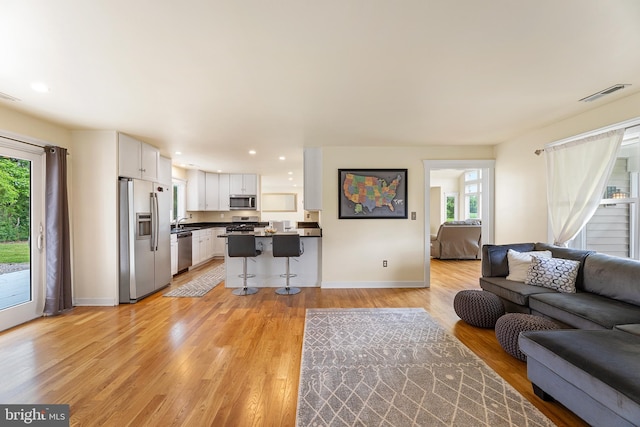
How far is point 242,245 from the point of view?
4.27m

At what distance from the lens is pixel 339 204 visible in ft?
15.5

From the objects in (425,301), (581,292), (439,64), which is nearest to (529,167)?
(581,292)

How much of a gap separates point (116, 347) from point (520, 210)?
522cm

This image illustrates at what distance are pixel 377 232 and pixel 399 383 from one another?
9.39 feet

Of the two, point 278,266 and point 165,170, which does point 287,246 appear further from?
point 165,170

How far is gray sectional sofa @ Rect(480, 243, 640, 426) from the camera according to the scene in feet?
4.67

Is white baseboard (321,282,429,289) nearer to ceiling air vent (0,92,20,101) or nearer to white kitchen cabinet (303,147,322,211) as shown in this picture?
white kitchen cabinet (303,147,322,211)

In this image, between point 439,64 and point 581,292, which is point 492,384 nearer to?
point 581,292

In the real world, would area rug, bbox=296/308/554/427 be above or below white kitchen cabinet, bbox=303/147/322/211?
below

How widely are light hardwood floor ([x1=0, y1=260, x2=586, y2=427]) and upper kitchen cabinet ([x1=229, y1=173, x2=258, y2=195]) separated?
422 centimetres

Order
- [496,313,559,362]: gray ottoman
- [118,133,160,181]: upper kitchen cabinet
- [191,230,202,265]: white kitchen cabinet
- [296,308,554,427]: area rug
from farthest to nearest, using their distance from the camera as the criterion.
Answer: [191,230,202,265]: white kitchen cabinet < [118,133,160,181]: upper kitchen cabinet < [496,313,559,362]: gray ottoman < [296,308,554,427]: area rug

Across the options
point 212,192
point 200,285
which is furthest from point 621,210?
point 212,192

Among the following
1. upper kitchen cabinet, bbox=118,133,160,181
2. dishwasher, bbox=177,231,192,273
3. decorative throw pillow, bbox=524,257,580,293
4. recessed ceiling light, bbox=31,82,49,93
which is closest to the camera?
recessed ceiling light, bbox=31,82,49,93

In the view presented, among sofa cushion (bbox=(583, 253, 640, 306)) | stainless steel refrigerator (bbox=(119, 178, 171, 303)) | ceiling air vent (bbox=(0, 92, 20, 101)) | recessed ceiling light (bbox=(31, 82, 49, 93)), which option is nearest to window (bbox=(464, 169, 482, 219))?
sofa cushion (bbox=(583, 253, 640, 306))
